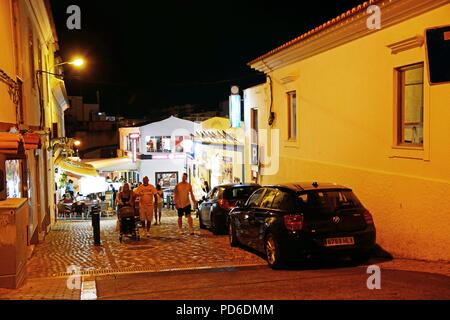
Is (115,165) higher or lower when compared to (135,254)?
higher

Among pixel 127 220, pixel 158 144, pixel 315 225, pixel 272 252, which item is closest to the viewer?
pixel 315 225

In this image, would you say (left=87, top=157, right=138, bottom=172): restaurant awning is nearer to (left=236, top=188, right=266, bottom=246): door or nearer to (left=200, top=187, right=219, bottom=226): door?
(left=200, top=187, right=219, bottom=226): door

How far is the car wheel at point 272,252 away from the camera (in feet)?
29.1


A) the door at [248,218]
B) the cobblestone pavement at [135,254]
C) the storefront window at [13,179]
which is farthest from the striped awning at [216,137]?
the storefront window at [13,179]

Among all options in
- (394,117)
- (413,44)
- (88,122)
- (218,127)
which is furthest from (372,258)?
(88,122)

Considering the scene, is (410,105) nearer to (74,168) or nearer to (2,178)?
(2,178)

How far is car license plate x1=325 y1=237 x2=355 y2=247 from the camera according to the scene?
28.2ft

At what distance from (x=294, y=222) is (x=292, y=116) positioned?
26.4 ft

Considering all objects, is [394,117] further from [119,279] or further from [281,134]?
[281,134]

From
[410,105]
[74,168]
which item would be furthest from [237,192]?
[74,168]

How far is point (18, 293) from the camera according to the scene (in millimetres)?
7016

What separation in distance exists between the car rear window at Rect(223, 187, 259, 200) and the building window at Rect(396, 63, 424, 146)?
5.77 meters

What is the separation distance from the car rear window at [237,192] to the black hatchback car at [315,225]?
5.24m

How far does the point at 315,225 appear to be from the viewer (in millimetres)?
8602
